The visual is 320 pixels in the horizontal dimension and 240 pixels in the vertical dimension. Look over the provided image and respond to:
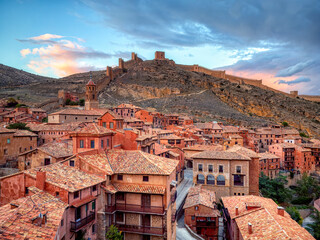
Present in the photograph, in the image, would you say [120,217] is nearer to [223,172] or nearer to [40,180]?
[40,180]

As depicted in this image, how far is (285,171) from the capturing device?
62.5m

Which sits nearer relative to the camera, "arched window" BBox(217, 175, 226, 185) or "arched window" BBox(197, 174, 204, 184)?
"arched window" BBox(217, 175, 226, 185)

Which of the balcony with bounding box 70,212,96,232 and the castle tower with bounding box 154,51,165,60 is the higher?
the castle tower with bounding box 154,51,165,60

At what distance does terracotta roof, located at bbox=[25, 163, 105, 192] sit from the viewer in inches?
634

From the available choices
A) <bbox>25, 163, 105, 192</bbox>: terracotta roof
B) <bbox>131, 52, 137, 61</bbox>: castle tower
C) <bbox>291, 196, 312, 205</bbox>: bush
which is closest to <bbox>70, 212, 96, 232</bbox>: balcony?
<bbox>25, 163, 105, 192</bbox>: terracotta roof

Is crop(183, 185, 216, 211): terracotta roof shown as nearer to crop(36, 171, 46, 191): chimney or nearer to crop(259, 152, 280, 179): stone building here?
crop(36, 171, 46, 191): chimney

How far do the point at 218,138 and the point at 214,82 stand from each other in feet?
265

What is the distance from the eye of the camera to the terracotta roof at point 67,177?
16.1 m

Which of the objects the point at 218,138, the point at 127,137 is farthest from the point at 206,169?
the point at 218,138

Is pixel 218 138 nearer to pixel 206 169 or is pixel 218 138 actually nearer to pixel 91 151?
pixel 206 169

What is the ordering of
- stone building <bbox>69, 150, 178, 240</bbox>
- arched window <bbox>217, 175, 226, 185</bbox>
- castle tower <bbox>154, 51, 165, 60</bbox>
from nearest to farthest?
stone building <bbox>69, 150, 178, 240</bbox>
arched window <bbox>217, 175, 226, 185</bbox>
castle tower <bbox>154, 51, 165, 60</bbox>

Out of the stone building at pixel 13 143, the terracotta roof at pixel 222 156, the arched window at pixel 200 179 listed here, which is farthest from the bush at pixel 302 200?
the stone building at pixel 13 143

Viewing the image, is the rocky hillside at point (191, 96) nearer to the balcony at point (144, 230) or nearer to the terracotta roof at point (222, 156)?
the terracotta roof at point (222, 156)

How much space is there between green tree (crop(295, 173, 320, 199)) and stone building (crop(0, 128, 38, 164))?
5361cm
